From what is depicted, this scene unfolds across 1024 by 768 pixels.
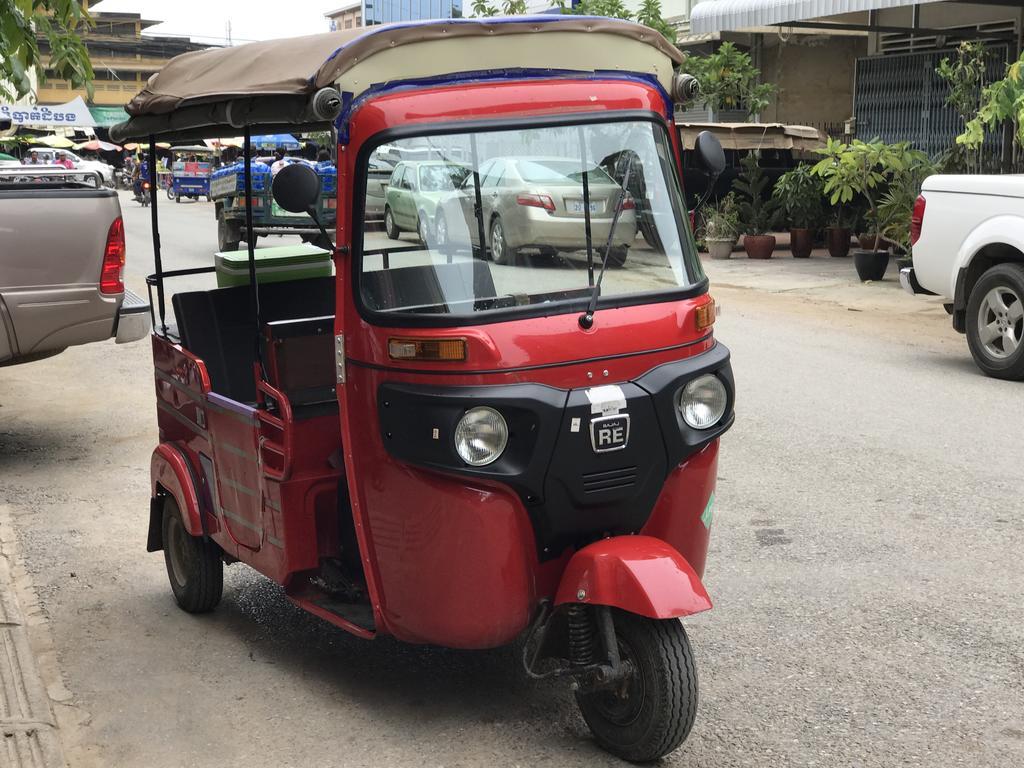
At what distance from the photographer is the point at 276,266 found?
→ 568cm

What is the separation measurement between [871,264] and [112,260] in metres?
11.0

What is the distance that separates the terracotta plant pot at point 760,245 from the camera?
19.7 metres

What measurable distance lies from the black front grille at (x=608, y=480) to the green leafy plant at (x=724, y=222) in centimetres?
1662

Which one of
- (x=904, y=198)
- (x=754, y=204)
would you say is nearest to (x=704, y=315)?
(x=904, y=198)

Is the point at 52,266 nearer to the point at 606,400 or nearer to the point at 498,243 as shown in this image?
the point at 498,243

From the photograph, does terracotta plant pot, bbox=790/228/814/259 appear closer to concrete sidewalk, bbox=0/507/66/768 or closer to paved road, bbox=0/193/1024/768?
paved road, bbox=0/193/1024/768

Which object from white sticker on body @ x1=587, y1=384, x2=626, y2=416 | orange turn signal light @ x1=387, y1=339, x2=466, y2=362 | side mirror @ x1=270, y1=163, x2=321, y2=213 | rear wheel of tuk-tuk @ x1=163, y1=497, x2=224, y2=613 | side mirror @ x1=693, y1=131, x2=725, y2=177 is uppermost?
side mirror @ x1=693, y1=131, x2=725, y2=177

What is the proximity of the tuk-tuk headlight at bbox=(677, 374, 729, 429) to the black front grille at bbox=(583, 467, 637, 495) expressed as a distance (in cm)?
26

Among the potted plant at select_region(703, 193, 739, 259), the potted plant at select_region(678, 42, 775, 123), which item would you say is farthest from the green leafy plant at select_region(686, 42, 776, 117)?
the potted plant at select_region(703, 193, 739, 259)

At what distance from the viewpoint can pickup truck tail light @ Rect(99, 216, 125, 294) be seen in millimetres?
7909

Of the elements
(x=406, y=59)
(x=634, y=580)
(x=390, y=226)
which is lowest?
(x=634, y=580)

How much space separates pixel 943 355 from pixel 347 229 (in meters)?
8.18

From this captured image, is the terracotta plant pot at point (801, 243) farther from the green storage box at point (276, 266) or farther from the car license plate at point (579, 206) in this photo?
the car license plate at point (579, 206)

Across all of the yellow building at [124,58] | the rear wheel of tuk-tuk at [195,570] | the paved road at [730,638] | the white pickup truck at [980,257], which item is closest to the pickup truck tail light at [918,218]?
the white pickup truck at [980,257]
